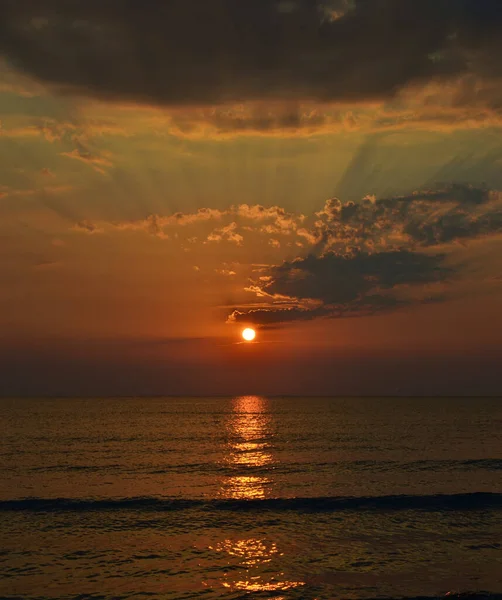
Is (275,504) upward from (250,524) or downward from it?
upward

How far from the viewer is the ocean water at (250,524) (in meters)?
25.2

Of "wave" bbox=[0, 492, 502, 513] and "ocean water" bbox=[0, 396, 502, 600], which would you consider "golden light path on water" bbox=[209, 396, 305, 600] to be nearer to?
"ocean water" bbox=[0, 396, 502, 600]

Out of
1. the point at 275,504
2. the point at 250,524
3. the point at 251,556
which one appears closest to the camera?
the point at 251,556

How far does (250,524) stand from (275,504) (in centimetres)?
544

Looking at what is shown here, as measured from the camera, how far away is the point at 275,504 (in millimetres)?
40844

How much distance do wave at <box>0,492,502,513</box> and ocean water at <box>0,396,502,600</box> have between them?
137 millimetres

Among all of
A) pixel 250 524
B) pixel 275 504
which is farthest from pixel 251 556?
pixel 275 504

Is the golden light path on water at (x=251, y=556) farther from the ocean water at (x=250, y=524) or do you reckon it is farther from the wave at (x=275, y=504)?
the wave at (x=275, y=504)

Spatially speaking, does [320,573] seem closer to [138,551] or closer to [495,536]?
[138,551]

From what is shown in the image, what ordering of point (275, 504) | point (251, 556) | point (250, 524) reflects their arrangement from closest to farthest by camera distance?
1. point (251, 556)
2. point (250, 524)
3. point (275, 504)

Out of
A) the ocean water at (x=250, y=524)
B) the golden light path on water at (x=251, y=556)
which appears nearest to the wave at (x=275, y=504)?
the ocean water at (x=250, y=524)

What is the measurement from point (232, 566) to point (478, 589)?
10671mm

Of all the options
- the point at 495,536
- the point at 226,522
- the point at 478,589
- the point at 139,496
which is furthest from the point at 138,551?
the point at 495,536

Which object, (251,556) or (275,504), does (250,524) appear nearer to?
(275,504)
